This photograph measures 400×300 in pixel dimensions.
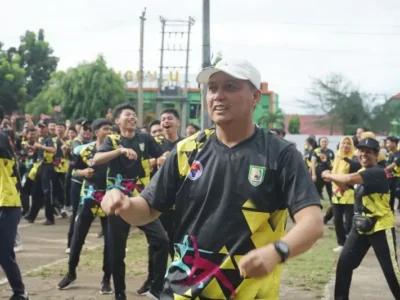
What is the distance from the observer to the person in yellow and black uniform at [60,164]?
16.8m

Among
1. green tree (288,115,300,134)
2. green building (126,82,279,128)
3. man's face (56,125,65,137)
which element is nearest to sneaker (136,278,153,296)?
man's face (56,125,65,137)

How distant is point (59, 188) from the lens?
56.4 ft

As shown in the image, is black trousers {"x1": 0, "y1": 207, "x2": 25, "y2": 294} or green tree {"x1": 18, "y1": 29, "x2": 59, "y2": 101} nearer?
black trousers {"x1": 0, "y1": 207, "x2": 25, "y2": 294}

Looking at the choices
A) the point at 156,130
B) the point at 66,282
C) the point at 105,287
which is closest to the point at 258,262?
the point at 105,287

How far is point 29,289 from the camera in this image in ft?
29.3

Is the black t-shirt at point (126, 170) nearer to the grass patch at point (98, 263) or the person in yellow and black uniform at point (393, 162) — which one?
the grass patch at point (98, 263)

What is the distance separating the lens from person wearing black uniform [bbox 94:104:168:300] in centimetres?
805

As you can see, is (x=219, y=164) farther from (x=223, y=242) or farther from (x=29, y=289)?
(x=29, y=289)

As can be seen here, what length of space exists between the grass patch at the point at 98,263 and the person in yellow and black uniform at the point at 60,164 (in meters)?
4.42

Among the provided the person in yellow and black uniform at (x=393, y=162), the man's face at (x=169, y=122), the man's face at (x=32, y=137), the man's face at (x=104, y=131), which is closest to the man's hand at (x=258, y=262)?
the man's face at (x=104, y=131)

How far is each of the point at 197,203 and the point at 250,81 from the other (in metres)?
0.64

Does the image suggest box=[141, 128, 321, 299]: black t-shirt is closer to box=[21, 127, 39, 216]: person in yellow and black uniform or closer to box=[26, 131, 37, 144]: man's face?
box=[21, 127, 39, 216]: person in yellow and black uniform

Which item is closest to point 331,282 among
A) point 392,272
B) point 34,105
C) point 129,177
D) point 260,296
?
point 392,272

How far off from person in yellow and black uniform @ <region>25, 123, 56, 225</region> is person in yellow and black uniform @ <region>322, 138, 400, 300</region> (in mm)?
8796
